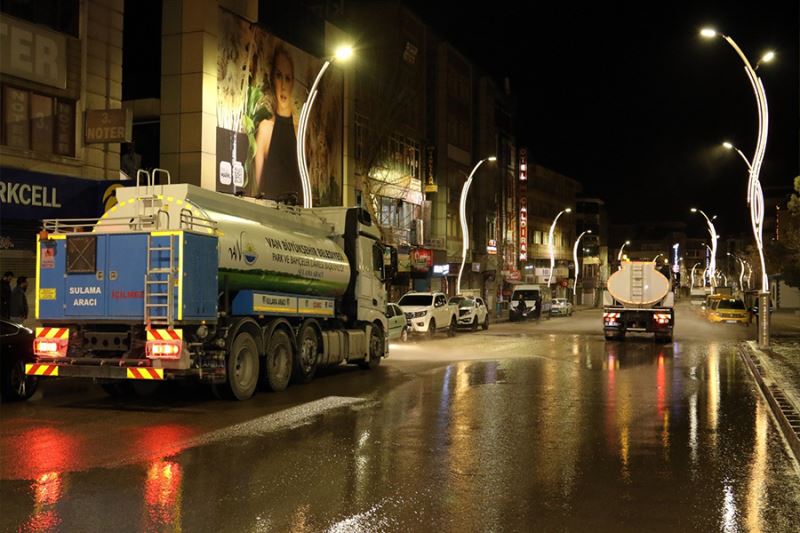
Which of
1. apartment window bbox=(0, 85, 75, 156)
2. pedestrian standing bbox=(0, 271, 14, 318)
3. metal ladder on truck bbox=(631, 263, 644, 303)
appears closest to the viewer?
pedestrian standing bbox=(0, 271, 14, 318)

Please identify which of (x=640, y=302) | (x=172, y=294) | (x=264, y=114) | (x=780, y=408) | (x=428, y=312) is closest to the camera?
(x=172, y=294)

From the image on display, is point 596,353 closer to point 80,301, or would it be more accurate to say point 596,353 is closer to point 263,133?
point 263,133

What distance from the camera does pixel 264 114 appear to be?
28672 mm

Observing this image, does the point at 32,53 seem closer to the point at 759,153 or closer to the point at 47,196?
the point at 47,196

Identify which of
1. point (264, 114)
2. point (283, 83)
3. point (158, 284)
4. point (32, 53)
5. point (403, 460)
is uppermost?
point (283, 83)

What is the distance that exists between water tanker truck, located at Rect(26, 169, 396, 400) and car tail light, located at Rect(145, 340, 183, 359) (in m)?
0.01

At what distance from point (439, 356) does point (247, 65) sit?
506 inches

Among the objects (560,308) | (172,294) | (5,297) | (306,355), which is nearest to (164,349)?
(172,294)

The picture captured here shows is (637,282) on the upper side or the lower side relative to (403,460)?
upper

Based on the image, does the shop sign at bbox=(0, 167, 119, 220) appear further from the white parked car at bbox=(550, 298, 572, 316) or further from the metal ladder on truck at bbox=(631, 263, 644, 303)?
the white parked car at bbox=(550, 298, 572, 316)

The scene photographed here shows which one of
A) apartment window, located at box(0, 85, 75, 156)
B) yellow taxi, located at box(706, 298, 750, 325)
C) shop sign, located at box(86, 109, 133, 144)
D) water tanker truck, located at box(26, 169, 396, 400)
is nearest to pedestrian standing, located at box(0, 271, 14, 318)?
apartment window, located at box(0, 85, 75, 156)

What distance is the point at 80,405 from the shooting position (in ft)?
41.1

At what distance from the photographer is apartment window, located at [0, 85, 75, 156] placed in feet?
60.7

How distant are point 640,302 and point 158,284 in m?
21.5
